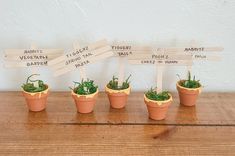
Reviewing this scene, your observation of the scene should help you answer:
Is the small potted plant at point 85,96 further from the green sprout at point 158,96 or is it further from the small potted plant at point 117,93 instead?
the green sprout at point 158,96

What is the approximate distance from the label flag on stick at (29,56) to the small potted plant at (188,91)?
1.30ft

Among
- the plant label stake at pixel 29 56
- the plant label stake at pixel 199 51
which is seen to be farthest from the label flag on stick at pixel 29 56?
the plant label stake at pixel 199 51

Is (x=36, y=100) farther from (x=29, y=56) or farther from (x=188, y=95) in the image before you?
(x=188, y=95)

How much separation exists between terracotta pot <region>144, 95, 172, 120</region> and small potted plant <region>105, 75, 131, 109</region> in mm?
82

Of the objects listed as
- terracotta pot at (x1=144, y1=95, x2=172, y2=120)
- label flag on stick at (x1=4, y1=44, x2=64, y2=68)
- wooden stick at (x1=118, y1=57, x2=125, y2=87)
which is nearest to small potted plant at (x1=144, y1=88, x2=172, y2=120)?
terracotta pot at (x1=144, y1=95, x2=172, y2=120)

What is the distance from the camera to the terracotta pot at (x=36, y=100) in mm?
857

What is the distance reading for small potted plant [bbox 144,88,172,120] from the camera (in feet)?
2.67

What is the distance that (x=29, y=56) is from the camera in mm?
843

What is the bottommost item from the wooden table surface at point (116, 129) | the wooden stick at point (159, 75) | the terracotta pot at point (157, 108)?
the wooden table surface at point (116, 129)

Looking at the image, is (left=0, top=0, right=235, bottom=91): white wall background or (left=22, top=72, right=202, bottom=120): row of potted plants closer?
(left=22, top=72, right=202, bottom=120): row of potted plants

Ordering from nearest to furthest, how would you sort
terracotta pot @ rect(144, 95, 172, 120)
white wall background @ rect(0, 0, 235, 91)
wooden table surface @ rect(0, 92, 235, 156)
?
wooden table surface @ rect(0, 92, 235, 156)
terracotta pot @ rect(144, 95, 172, 120)
white wall background @ rect(0, 0, 235, 91)

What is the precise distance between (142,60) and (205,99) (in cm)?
29

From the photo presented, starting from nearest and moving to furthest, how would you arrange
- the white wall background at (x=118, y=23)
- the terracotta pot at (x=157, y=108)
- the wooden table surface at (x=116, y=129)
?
the wooden table surface at (x=116, y=129) < the terracotta pot at (x=157, y=108) < the white wall background at (x=118, y=23)

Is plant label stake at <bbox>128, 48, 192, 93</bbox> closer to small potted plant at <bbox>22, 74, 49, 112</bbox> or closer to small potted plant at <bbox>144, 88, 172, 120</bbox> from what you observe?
small potted plant at <bbox>144, 88, 172, 120</bbox>
